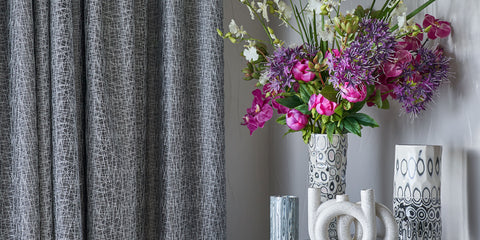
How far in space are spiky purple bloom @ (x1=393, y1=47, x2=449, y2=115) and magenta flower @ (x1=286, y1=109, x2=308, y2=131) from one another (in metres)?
0.21

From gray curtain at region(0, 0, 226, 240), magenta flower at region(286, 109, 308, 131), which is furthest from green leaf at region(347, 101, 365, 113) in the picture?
gray curtain at region(0, 0, 226, 240)

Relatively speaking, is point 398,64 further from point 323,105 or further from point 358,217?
point 358,217

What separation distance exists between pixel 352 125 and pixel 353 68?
180mm

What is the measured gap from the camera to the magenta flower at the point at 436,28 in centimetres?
100

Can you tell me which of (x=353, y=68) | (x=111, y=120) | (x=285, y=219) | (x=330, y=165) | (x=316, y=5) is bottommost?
(x=285, y=219)

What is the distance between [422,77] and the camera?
1011 mm

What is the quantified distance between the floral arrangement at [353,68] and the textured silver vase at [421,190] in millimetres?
117

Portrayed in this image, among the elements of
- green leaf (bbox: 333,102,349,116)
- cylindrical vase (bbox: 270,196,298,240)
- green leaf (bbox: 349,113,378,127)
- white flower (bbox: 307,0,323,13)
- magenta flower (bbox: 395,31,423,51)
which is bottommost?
cylindrical vase (bbox: 270,196,298,240)

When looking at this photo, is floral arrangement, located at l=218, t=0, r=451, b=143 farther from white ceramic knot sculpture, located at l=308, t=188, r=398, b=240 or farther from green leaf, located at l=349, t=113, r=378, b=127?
white ceramic knot sculpture, located at l=308, t=188, r=398, b=240

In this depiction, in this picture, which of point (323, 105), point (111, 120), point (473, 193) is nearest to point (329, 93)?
point (323, 105)

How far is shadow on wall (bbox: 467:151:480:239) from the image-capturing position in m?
0.96

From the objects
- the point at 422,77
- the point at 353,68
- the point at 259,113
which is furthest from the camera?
the point at 259,113

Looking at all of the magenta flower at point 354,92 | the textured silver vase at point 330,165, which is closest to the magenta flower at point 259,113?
the textured silver vase at point 330,165

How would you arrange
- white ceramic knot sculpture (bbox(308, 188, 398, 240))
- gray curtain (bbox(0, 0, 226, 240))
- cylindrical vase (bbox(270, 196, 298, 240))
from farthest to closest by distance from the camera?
1. gray curtain (bbox(0, 0, 226, 240))
2. cylindrical vase (bbox(270, 196, 298, 240))
3. white ceramic knot sculpture (bbox(308, 188, 398, 240))
